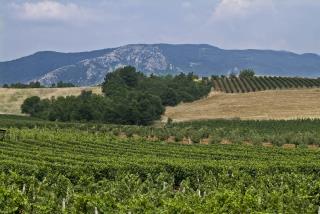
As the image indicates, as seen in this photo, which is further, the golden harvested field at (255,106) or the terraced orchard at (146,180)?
the golden harvested field at (255,106)

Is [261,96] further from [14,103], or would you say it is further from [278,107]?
[14,103]

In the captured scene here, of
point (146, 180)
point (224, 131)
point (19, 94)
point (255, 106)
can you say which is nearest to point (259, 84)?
point (255, 106)

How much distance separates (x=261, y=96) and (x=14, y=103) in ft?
202

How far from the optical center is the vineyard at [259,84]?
502ft

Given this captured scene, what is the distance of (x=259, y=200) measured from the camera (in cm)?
2441

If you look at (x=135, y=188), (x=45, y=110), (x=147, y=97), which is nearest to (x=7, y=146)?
(x=135, y=188)

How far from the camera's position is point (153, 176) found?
133 ft

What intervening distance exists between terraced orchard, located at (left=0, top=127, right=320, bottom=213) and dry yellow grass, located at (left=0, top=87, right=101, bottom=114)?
78241 millimetres

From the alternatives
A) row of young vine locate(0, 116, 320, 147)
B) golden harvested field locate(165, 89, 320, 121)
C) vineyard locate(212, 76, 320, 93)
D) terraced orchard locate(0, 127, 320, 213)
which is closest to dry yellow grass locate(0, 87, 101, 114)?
vineyard locate(212, 76, 320, 93)

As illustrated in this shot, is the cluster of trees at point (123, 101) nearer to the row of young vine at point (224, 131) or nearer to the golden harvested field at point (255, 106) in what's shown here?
the golden harvested field at point (255, 106)

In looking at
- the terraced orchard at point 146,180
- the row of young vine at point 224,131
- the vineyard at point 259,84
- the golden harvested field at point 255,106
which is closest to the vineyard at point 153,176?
the terraced orchard at point 146,180

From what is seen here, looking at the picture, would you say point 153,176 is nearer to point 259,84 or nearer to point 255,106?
point 255,106

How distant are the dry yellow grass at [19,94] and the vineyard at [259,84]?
111 feet

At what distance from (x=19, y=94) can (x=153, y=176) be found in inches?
4924
